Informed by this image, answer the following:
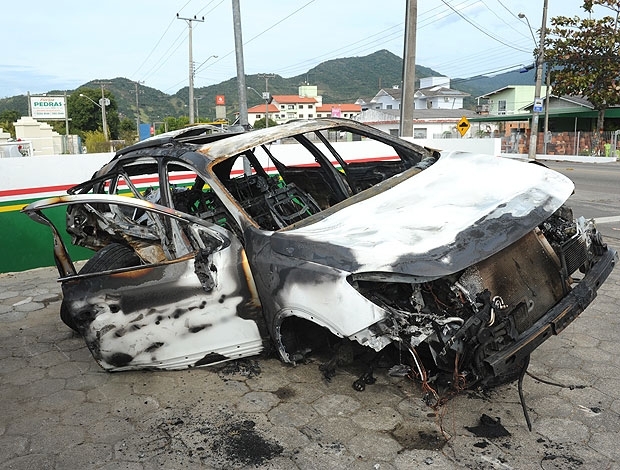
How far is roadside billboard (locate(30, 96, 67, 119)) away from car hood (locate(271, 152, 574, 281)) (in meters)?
48.0

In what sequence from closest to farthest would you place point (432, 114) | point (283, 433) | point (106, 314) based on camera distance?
point (283, 433) < point (106, 314) < point (432, 114)

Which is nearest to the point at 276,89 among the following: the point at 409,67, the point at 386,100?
the point at 386,100

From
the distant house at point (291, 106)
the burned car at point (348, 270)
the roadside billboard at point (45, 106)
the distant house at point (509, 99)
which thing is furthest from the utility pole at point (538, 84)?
the distant house at point (291, 106)

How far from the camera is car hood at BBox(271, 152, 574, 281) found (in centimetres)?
274

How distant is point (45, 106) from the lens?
150ft

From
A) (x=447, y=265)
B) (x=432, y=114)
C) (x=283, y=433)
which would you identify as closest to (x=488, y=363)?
(x=447, y=265)

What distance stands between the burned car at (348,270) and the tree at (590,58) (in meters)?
26.9

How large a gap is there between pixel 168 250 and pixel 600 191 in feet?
38.9

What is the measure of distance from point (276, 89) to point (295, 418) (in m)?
141

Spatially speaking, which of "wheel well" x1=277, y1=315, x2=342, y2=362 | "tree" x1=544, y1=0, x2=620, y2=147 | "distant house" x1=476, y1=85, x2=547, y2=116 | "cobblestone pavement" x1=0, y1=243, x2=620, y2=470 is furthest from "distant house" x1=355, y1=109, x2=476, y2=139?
"wheel well" x1=277, y1=315, x2=342, y2=362

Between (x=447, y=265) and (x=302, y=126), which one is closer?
(x=447, y=265)

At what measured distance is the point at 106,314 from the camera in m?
3.48

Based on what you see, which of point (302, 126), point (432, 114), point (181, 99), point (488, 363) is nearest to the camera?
point (488, 363)

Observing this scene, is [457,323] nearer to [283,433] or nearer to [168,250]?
[283,433]
